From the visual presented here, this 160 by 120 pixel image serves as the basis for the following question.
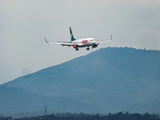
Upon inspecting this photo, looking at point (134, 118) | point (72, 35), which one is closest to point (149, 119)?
point (134, 118)

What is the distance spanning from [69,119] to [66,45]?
240 feet

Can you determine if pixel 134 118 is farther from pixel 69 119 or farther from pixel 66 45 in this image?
pixel 66 45

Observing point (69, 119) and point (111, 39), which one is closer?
point (111, 39)

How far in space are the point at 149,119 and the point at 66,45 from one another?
84820 mm

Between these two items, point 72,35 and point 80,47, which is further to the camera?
point 72,35

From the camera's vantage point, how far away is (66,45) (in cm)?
13562

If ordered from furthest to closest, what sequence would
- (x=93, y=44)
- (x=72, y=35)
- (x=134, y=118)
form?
(x=134, y=118), (x=72, y=35), (x=93, y=44)

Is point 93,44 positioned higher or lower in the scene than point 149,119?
higher

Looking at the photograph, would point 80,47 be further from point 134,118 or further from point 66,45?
point 134,118

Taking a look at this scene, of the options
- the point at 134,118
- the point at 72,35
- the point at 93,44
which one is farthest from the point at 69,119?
the point at 93,44

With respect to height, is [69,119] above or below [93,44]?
below

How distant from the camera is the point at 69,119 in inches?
7835

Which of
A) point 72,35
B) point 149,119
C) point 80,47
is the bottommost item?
point 149,119

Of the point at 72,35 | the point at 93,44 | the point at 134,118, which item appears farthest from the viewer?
the point at 134,118
